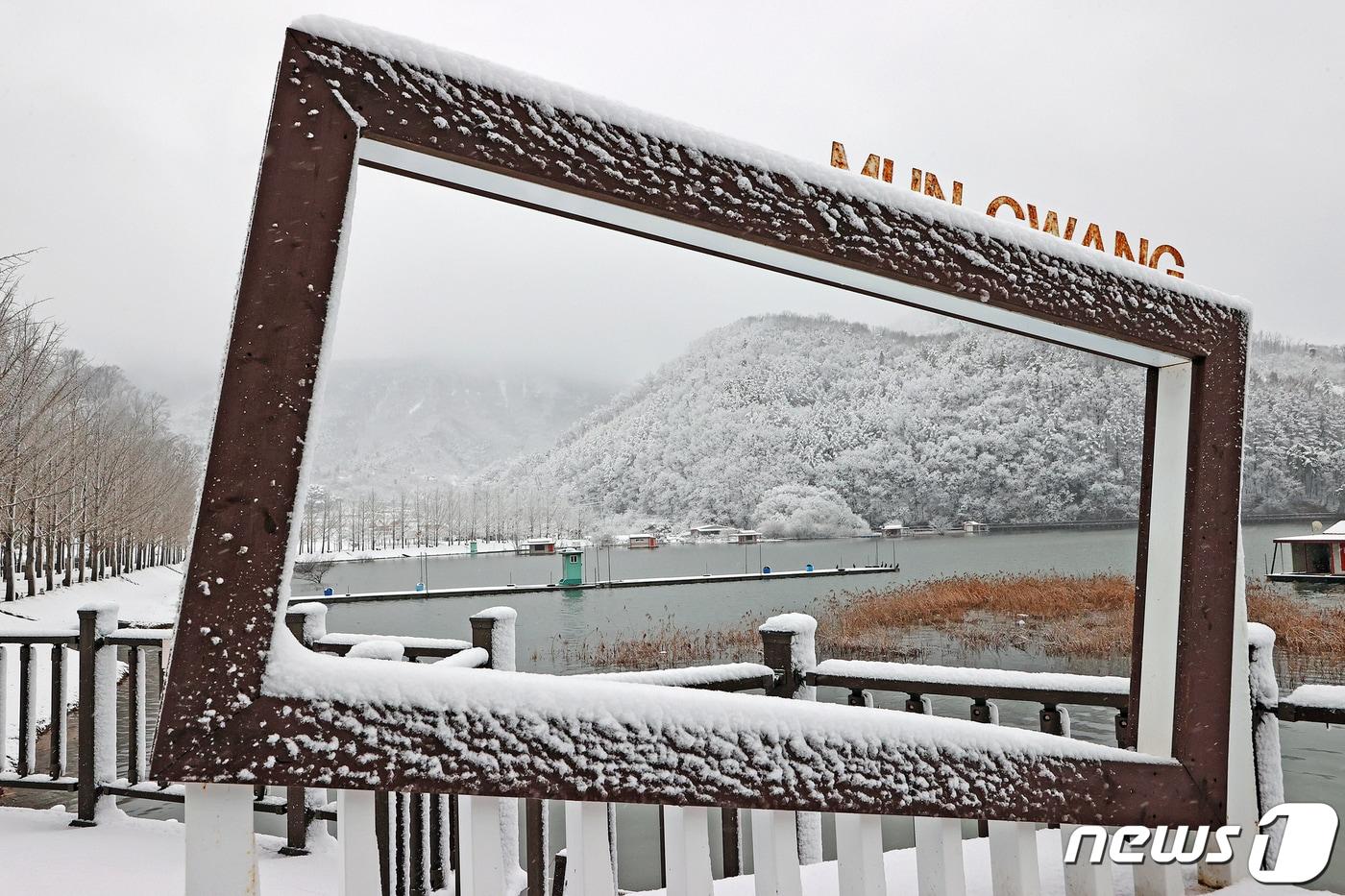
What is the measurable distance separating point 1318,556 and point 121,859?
1141 inches

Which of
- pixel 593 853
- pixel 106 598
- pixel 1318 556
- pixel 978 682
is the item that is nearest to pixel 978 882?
pixel 978 682

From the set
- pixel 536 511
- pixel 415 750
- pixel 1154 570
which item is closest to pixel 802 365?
pixel 1154 570

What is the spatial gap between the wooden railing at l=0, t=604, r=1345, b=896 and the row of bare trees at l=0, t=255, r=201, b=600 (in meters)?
6.97

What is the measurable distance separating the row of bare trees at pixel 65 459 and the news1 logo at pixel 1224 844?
10.8 meters

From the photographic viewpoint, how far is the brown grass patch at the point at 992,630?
12844 mm

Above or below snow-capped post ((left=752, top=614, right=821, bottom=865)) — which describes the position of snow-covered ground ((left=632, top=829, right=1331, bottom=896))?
below

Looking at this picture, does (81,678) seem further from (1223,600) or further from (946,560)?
(946,560)

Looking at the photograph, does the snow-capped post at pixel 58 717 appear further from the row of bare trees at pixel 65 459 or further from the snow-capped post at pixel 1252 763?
the row of bare trees at pixel 65 459

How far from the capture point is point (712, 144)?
1166mm

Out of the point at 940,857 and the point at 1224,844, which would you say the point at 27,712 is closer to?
the point at 940,857

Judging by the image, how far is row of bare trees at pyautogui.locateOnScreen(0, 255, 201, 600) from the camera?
15.1 m

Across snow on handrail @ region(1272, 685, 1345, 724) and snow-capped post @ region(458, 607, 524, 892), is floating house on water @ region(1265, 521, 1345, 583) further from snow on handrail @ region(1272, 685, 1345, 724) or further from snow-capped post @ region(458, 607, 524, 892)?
snow-capped post @ region(458, 607, 524, 892)

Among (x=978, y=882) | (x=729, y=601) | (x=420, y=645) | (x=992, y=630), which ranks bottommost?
(x=729, y=601)

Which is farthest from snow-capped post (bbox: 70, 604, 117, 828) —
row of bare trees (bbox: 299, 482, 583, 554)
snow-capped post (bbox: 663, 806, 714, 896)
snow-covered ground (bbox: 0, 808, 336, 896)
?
row of bare trees (bbox: 299, 482, 583, 554)
